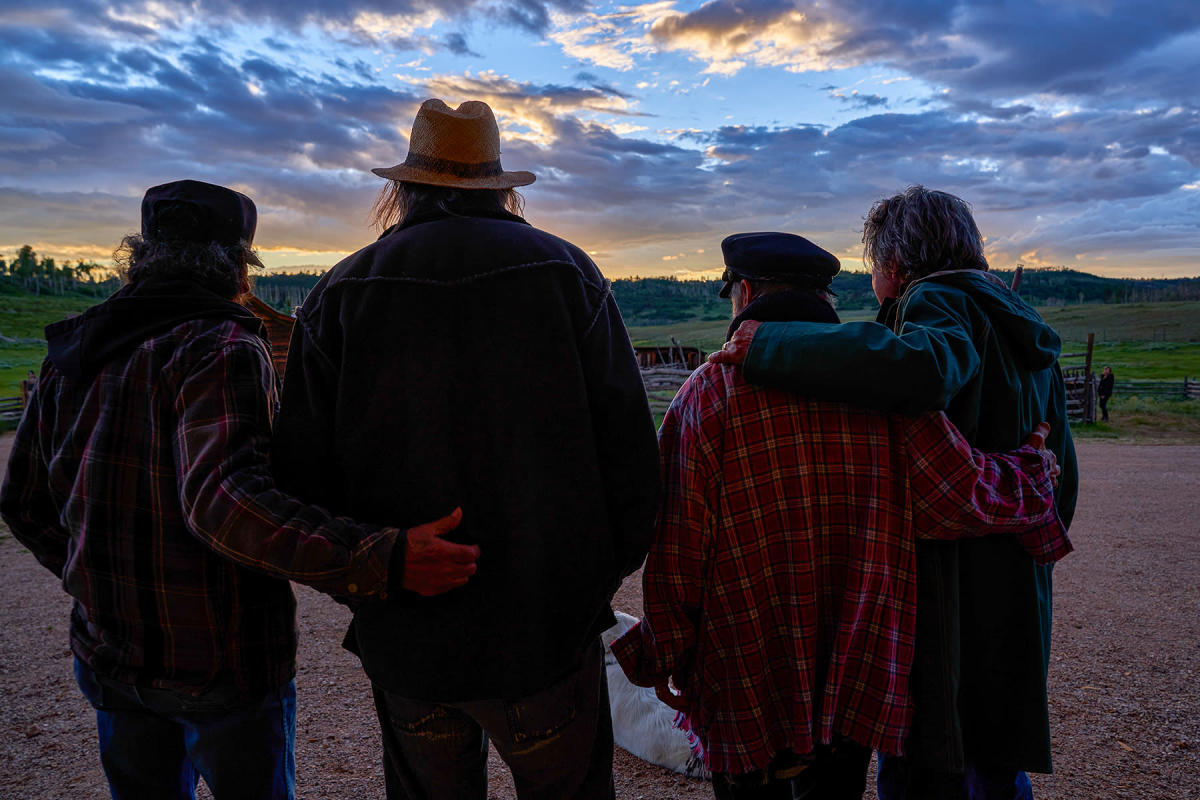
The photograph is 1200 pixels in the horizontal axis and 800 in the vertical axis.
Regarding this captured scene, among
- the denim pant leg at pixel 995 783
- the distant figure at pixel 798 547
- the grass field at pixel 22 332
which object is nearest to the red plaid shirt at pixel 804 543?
the distant figure at pixel 798 547

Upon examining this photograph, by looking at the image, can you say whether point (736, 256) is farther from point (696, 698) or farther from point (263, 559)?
point (263, 559)

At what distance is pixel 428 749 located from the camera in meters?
1.74

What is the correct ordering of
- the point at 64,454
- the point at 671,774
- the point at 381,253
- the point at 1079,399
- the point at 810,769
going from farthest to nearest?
the point at 1079,399 < the point at 671,774 < the point at 810,769 < the point at 64,454 < the point at 381,253

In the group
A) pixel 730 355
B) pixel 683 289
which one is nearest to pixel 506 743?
pixel 730 355

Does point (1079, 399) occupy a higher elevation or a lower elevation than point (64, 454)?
lower

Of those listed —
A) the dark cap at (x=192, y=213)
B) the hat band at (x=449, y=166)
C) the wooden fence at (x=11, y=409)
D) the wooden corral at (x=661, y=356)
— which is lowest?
the wooden fence at (x=11, y=409)

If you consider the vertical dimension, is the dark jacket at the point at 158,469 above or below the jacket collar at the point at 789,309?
below

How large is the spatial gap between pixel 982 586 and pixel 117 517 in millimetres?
2318

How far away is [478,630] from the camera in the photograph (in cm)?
164

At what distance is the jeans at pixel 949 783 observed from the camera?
2.02m

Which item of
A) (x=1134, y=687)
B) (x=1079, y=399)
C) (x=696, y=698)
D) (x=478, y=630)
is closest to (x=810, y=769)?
(x=696, y=698)

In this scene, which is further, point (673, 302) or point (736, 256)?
point (673, 302)

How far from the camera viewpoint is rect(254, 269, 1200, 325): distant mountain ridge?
418 ft

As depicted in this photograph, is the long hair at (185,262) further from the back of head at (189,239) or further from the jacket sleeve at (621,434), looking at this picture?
the jacket sleeve at (621,434)
